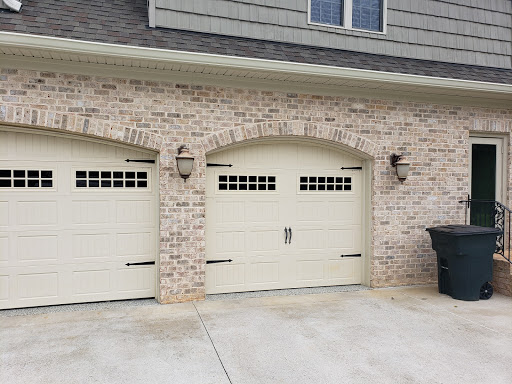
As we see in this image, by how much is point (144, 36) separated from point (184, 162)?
5.30 ft

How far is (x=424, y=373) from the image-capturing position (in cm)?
341

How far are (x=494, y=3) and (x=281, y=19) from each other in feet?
12.9

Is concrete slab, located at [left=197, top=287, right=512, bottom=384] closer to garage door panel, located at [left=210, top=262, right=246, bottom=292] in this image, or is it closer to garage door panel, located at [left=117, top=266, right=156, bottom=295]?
garage door panel, located at [left=210, top=262, right=246, bottom=292]

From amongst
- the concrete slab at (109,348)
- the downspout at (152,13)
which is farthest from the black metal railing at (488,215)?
the downspout at (152,13)

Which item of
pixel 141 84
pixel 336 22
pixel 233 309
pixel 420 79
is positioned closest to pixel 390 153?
pixel 420 79

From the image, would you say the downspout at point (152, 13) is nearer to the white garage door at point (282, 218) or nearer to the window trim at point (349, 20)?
the white garage door at point (282, 218)

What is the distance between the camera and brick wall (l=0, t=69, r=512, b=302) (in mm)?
4887

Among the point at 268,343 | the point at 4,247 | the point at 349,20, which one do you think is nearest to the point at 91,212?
the point at 4,247

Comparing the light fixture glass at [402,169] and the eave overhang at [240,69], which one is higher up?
the eave overhang at [240,69]

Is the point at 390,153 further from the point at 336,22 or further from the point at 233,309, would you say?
the point at 233,309

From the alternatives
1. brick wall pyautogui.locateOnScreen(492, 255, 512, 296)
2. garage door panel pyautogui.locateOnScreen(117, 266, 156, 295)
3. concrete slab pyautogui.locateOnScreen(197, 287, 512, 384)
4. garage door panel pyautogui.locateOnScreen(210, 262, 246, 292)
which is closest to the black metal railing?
brick wall pyautogui.locateOnScreen(492, 255, 512, 296)

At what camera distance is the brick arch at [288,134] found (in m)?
5.40

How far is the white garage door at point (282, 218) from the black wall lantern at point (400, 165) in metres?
0.55

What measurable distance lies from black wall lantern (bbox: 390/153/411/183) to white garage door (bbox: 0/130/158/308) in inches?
136
